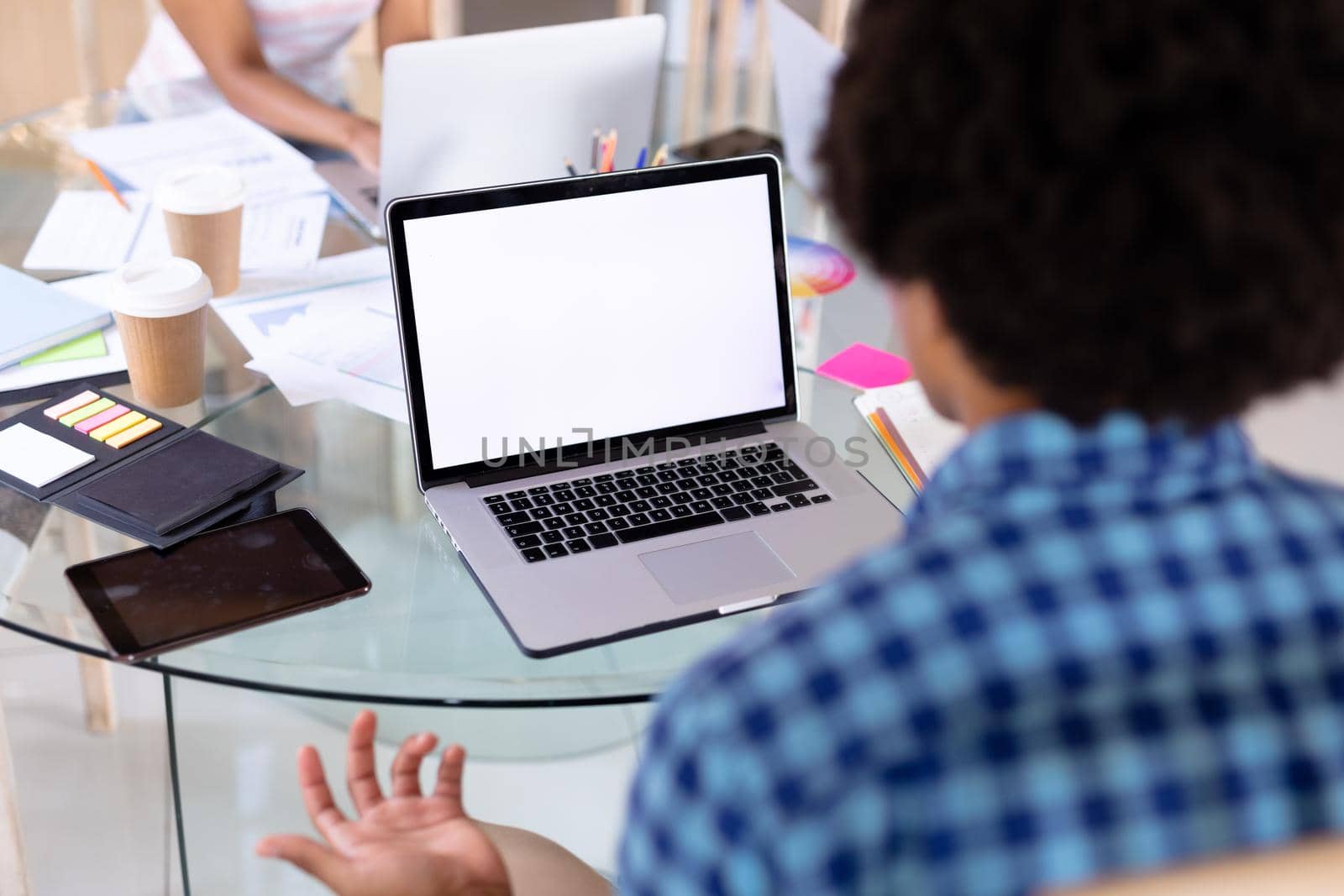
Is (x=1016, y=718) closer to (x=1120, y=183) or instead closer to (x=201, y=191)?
(x=1120, y=183)

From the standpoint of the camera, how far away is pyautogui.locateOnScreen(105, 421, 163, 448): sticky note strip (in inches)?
46.3

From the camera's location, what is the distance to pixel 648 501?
45.4 inches

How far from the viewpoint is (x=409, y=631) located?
41.3 inches

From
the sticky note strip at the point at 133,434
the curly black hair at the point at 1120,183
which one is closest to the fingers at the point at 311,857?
the sticky note strip at the point at 133,434

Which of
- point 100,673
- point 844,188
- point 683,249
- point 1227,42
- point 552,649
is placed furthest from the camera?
point 100,673

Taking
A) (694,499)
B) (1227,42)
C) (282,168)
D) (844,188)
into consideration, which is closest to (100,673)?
(282,168)

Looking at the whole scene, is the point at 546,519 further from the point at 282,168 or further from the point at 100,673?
the point at 100,673

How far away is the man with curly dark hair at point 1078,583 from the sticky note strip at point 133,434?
79cm

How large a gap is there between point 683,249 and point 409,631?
0.44 meters

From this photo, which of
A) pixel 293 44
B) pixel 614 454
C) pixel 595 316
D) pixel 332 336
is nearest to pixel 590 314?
pixel 595 316

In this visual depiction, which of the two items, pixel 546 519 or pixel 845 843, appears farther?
pixel 546 519

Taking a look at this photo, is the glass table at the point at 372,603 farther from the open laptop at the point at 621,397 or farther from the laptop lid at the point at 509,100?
the laptop lid at the point at 509,100

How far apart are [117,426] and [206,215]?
0.29m

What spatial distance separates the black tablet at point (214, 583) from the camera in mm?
986
